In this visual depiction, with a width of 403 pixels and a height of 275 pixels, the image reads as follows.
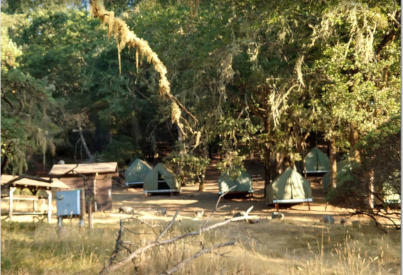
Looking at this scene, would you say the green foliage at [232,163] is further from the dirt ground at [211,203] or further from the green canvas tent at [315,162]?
the green canvas tent at [315,162]

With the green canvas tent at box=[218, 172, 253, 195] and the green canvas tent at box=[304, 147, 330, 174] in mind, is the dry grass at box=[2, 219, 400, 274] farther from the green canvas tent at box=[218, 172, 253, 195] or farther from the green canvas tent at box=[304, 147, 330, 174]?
the green canvas tent at box=[304, 147, 330, 174]

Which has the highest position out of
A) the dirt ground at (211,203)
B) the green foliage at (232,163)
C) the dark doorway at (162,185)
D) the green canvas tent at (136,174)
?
the green foliage at (232,163)

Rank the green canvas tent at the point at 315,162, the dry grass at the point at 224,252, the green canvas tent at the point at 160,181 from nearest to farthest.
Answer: the dry grass at the point at 224,252, the green canvas tent at the point at 160,181, the green canvas tent at the point at 315,162

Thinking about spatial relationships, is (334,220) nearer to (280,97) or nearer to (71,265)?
(280,97)

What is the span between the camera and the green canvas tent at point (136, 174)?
3315 centimetres

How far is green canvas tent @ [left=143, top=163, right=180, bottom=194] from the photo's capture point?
28.8 meters

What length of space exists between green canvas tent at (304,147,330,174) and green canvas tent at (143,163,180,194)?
9.31 meters

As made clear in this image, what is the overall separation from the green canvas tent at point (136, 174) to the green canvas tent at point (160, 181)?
13.4 feet

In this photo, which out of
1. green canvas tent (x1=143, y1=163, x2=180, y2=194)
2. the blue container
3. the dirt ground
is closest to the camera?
the blue container

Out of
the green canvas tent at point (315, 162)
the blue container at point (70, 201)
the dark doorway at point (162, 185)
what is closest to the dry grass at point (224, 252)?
the blue container at point (70, 201)

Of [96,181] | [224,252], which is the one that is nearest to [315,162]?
[96,181]

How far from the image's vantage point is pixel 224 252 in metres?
8.52

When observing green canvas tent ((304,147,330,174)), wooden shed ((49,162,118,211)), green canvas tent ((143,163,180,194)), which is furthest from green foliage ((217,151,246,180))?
green canvas tent ((304,147,330,174))

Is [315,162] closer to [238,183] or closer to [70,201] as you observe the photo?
[238,183]
